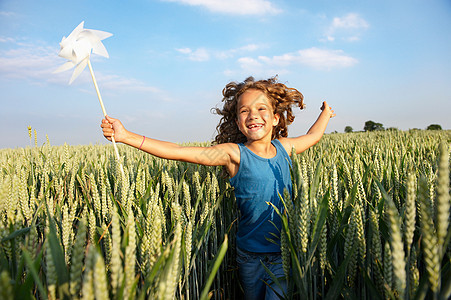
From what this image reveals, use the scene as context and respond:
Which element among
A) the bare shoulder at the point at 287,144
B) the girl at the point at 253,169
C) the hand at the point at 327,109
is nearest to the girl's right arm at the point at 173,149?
the girl at the point at 253,169

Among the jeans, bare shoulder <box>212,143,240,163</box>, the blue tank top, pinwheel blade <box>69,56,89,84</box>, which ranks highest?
pinwheel blade <box>69,56,89,84</box>

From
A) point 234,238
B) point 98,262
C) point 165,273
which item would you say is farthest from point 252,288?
point 98,262

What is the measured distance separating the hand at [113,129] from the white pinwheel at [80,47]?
309 millimetres

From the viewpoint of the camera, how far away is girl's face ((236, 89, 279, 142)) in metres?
1.69

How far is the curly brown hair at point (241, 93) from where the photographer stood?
2.05 meters

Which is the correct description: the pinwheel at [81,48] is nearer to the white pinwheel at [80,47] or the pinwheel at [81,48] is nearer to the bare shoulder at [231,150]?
the white pinwheel at [80,47]

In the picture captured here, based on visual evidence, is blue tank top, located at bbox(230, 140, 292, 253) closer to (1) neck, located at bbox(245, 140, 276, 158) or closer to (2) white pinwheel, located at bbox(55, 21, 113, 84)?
(1) neck, located at bbox(245, 140, 276, 158)

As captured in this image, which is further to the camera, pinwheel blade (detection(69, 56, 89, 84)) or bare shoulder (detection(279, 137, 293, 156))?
bare shoulder (detection(279, 137, 293, 156))

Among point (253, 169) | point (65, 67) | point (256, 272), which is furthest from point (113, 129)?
point (256, 272)

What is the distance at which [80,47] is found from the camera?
57.5 inches

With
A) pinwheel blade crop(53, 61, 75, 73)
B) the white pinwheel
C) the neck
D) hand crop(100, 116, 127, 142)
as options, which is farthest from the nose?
pinwheel blade crop(53, 61, 75, 73)

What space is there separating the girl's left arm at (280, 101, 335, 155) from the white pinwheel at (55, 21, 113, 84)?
131cm

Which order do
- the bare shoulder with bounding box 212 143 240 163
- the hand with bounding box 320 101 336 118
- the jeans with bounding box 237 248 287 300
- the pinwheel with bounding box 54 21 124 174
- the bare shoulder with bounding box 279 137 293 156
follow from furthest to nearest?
the hand with bounding box 320 101 336 118 → the bare shoulder with bounding box 279 137 293 156 → the bare shoulder with bounding box 212 143 240 163 → the jeans with bounding box 237 248 287 300 → the pinwheel with bounding box 54 21 124 174

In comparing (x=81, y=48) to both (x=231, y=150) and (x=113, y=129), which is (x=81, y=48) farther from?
(x=231, y=150)
